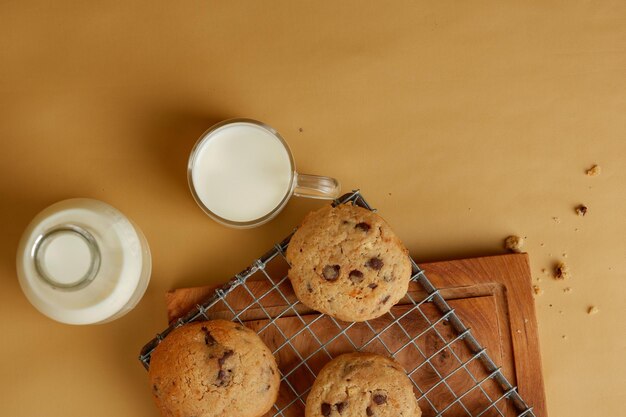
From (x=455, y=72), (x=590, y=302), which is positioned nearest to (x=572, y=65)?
(x=455, y=72)

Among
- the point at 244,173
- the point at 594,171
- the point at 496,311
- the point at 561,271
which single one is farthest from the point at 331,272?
the point at 594,171

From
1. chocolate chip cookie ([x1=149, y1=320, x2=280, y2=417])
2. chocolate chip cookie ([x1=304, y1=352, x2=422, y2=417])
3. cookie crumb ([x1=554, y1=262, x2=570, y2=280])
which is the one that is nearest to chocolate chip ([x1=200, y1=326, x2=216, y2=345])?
chocolate chip cookie ([x1=149, y1=320, x2=280, y2=417])

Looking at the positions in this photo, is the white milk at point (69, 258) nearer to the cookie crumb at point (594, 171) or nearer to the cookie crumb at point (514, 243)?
the cookie crumb at point (514, 243)

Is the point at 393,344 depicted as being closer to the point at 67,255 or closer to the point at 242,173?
the point at 242,173

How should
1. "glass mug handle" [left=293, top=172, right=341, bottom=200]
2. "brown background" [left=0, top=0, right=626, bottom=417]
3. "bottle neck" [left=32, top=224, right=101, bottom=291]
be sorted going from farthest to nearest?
1. "brown background" [left=0, top=0, right=626, bottom=417]
2. "glass mug handle" [left=293, top=172, right=341, bottom=200]
3. "bottle neck" [left=32, top=224, right=101, bottom=291]

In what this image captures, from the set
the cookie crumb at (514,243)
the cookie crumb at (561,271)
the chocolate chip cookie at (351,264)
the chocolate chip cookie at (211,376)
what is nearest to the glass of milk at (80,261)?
the chocolate chip cookie at (211,376)

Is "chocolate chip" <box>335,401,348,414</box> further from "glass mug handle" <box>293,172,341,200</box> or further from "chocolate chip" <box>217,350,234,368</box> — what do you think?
"glass mug handle" <box>293,172,341,200</box>

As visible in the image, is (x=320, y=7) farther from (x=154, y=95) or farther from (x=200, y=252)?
(x=200, y=252)

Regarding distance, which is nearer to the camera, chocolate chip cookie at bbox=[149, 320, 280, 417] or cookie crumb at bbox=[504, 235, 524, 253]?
chocolate chip cookie at bbox=[149, 320, 280, 417]
